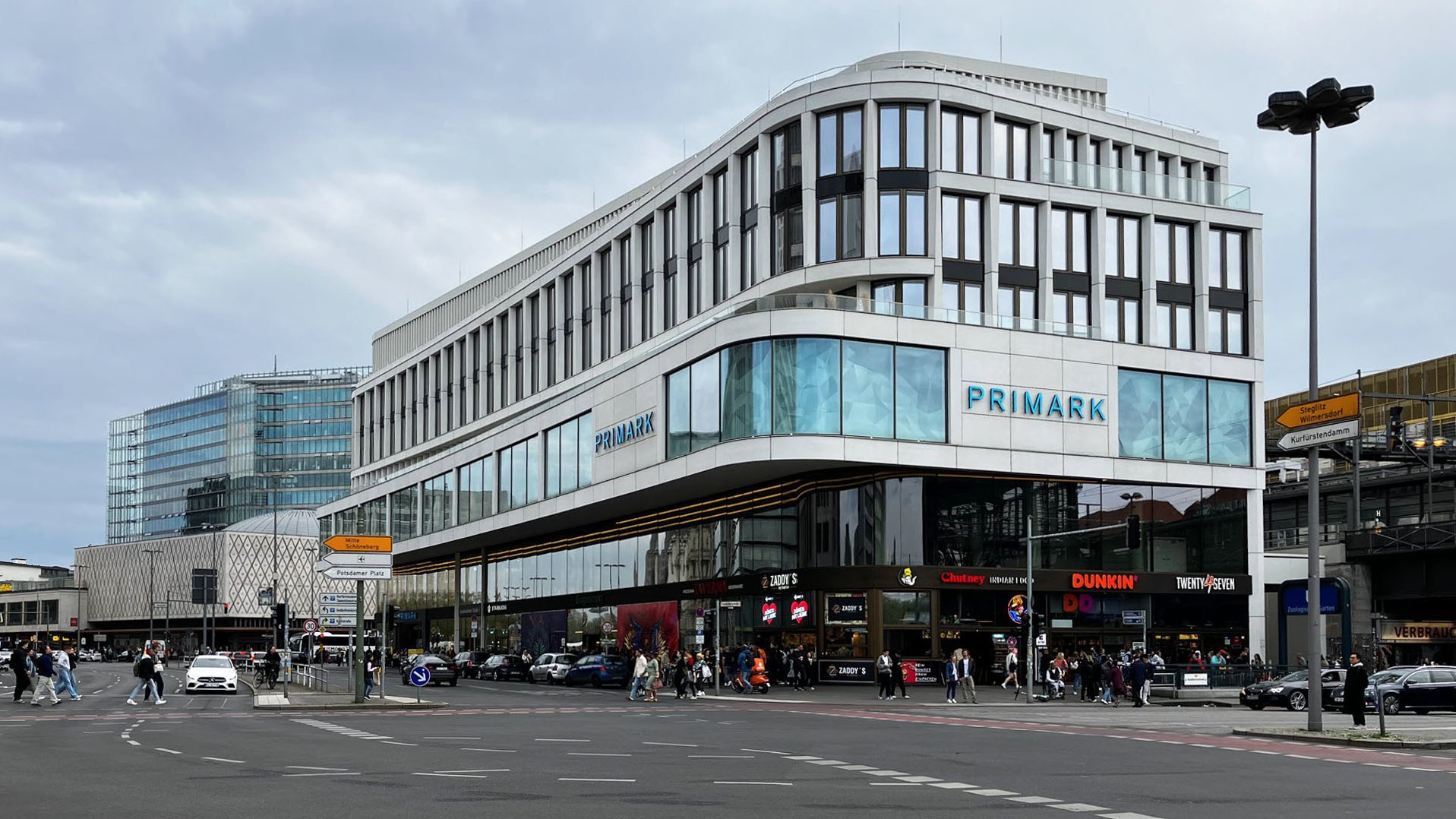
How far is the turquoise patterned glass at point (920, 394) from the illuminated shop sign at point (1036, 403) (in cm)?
130

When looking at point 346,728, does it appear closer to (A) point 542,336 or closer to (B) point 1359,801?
(B) point 1359,801

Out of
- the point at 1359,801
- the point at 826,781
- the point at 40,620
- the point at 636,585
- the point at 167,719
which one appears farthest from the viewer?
the point at 40,620

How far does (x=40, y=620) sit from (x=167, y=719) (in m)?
160

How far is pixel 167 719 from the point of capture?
3519cm

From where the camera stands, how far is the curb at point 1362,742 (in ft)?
88.5

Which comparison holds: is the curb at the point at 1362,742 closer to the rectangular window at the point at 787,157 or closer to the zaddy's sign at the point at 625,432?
the zaddy's sign at the point at 625,432

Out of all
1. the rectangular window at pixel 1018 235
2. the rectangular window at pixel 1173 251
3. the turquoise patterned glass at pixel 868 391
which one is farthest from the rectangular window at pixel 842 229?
the rectangular window at pixel 1173 251

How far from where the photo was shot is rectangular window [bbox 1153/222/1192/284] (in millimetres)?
66500

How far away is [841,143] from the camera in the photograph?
61469 mm

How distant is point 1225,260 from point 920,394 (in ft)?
61.1

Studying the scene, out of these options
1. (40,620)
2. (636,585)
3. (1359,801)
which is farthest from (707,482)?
(40,620)

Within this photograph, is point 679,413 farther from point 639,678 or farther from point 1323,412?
point 1323,412

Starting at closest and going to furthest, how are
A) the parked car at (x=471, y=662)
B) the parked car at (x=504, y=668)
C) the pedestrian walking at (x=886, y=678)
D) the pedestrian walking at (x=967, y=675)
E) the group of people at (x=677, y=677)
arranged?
the pedestrian walking at (x=967, y=675) < the group of people at (x=677, y=677) < the pedestrian walking at (x=886, y=678) < the parked car at (x=504, y=668) < the parked car at (x=471, y=662)

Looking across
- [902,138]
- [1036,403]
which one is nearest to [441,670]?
[1036,403]
